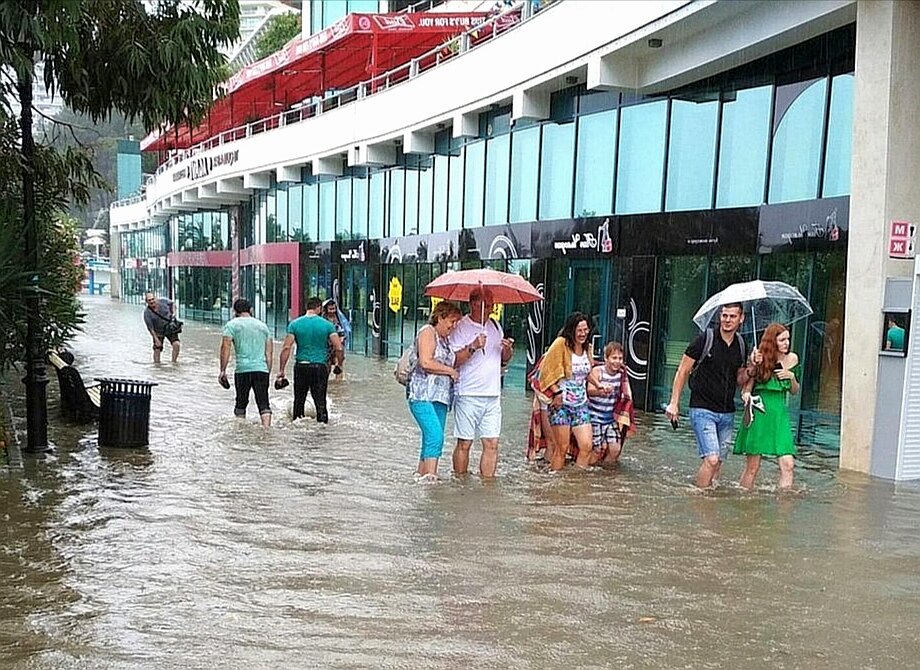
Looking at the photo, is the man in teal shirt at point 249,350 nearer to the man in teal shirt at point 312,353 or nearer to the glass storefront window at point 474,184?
the man in teal shirt at point 312,353

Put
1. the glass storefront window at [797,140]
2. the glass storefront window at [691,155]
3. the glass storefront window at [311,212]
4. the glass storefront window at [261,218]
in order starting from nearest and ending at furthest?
1. the glass storefront window at [797,140]
2. the glass storefront window at [691,155]
3. the glass storefront window at [311,212]
4. the glass storefront window at [261,218]

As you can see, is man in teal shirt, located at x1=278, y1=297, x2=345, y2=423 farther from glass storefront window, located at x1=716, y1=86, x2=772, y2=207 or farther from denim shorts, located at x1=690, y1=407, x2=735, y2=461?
glass storefront window, located at x1=716, y1=86, x2=772, y2=207

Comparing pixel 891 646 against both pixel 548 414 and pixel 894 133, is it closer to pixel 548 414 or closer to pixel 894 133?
pixel 548 414

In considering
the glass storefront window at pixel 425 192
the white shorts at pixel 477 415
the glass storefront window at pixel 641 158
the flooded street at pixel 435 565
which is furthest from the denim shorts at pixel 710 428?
the glass storefront window at pixel 425 192

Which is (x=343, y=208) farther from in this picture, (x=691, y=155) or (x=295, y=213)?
(x=691, y=155)

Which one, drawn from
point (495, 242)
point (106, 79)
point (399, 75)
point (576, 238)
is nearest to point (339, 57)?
point (399, 75)

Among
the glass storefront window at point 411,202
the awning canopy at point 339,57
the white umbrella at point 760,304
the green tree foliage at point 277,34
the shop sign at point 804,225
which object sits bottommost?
the white umbrella at point 760,304

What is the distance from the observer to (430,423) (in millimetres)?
8477

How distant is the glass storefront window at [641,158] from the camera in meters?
14.8

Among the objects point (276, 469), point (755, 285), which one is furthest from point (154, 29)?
point (755, 285)

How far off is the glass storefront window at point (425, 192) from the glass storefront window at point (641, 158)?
7.99m

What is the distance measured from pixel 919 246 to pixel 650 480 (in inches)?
144

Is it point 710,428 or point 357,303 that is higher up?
point 357,303

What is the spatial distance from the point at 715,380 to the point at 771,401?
1.78 ft
